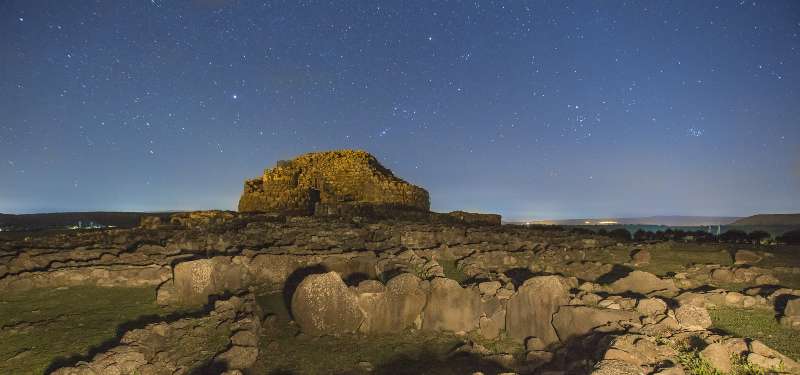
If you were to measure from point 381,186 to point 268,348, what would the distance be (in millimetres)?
32042

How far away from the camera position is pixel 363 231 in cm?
2103

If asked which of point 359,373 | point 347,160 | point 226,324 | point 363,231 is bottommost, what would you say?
point 359,373

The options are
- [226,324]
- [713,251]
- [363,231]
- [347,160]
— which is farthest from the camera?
[347,160]

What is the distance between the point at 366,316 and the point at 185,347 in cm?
415

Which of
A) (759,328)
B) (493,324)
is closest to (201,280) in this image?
(493,324)

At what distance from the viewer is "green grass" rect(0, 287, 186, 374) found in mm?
7164

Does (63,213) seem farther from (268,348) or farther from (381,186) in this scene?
(268,348)

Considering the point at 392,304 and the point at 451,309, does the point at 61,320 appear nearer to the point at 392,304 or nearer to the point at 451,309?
the point at 392,304

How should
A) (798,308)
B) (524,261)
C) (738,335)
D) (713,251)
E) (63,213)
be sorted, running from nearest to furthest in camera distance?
(738,335) → (798,308) → (524,261) → (713,251) → (63,213)

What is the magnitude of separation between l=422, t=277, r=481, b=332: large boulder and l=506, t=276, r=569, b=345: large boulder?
3.01 feet

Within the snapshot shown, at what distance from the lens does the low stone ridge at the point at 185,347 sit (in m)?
6.97

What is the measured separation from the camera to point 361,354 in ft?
31.2

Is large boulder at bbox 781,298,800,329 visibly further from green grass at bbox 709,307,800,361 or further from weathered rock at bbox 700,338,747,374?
weathered rock at bbox 700,338,747,374

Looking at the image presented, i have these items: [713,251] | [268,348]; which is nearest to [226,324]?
[268,348]
